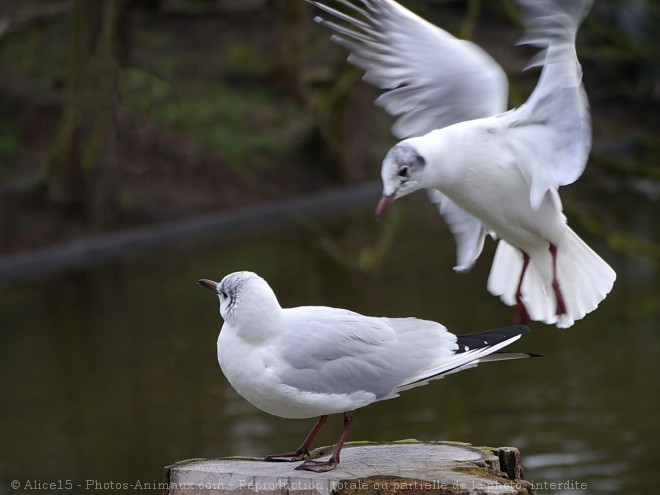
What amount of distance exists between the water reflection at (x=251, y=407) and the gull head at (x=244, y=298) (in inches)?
142

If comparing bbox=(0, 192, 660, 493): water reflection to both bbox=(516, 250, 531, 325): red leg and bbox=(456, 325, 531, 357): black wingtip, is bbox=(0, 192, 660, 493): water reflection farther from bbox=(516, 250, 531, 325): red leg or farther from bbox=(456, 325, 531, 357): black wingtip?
bbox=(456, 325, 531, 357): black wingtip

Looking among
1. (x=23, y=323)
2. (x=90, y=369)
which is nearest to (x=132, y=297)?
(x=23, y=323)

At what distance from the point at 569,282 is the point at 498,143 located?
70 centimetres

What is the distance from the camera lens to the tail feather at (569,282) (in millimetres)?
4570

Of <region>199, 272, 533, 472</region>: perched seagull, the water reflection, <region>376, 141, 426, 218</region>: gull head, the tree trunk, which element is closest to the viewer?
<region>199, 272, 533, 472</region>: perched seagull

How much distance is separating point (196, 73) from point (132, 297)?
6739 mm

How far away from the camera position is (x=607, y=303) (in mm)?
10242

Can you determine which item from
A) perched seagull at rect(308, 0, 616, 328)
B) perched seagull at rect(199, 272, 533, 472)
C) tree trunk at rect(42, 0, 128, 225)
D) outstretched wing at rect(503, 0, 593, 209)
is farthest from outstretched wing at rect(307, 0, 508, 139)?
tree trunk at rect(42, 0, 128, 225)

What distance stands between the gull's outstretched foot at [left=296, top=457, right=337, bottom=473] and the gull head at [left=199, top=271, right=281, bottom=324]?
1.49 feet

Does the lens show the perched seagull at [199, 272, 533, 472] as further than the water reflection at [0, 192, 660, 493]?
No

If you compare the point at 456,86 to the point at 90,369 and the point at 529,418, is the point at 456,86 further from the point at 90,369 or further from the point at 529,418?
the point at 90,369

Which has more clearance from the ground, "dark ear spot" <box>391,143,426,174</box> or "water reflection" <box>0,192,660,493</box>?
"dark ear spot" <box>391,143,426,174</box>

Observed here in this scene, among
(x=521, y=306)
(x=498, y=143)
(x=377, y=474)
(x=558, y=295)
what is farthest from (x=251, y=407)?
(x=377, y=474)

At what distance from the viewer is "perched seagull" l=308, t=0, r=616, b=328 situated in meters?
4.03
